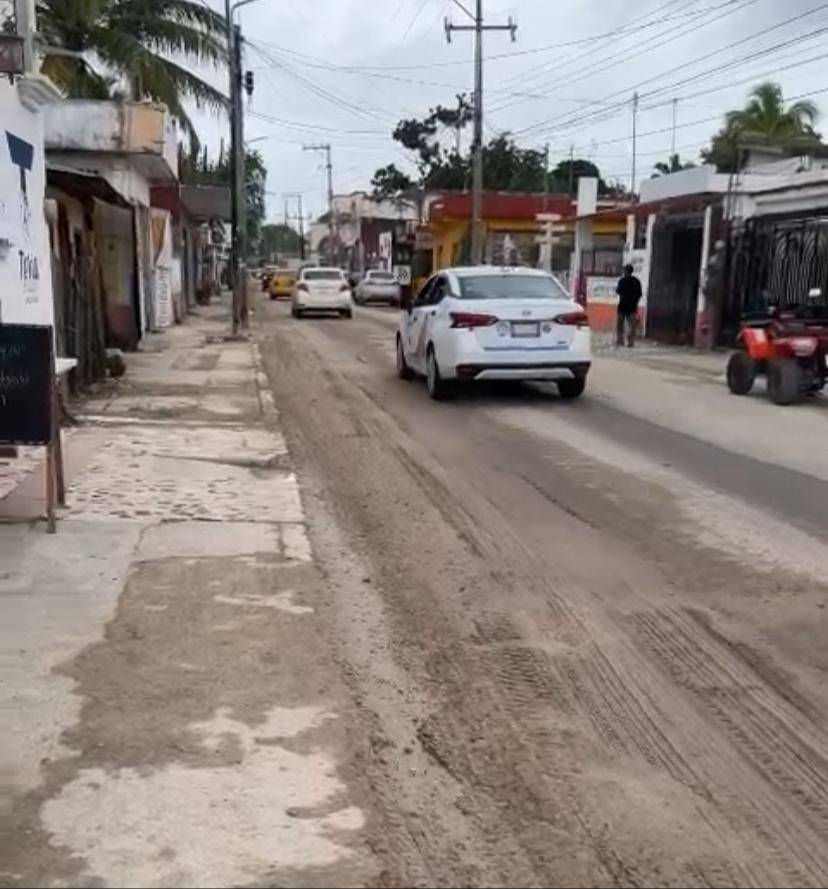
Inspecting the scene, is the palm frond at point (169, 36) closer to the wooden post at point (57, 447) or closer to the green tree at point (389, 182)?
the wooden post at point (57, 447)

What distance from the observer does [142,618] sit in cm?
575

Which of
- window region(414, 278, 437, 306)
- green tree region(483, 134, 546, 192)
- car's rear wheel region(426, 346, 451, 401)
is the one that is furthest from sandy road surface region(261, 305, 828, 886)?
green tree region(483, 134, 546, 192)

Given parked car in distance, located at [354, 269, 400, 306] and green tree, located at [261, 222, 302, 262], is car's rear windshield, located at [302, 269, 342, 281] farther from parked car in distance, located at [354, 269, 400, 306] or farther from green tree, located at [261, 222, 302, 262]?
green tree, located at [261, 222, 302, 262]

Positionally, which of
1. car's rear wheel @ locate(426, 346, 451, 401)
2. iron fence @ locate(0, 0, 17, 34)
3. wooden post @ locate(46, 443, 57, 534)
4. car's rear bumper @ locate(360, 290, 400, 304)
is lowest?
car's rear bumper @ locate(360, 290, 400, 304)

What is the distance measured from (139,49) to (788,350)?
636 inches

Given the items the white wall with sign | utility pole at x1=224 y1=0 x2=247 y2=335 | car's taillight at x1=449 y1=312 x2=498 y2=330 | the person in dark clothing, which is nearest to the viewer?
the white wall with sign

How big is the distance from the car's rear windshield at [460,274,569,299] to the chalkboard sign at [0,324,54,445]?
788 centimetres

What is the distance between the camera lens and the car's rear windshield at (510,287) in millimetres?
14570

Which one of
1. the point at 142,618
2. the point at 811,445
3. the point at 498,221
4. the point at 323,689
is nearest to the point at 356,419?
the point at 811,445

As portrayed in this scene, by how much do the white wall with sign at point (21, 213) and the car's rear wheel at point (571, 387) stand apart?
21.5 ft

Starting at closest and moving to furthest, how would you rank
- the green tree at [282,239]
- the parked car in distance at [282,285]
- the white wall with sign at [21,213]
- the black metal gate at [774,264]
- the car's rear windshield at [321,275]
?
the white wall with sign at [21,213] < the black metal gate at [774,264] < the car's rear windshield at [321,275] < the parked car in distance at [282,285] < the green tree at [282,239]

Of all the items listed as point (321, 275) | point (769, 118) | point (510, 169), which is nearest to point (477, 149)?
point (321, 275)

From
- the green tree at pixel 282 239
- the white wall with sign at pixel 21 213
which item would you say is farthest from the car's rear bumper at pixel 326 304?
the green tree at pixel 282 239

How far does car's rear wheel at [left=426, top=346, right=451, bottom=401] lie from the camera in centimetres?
1456
